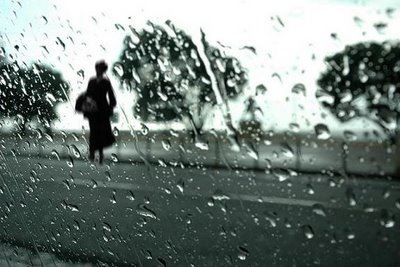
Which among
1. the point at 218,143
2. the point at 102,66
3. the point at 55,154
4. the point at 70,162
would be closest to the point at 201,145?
the point at 218,143

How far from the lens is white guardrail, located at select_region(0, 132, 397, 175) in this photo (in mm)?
1560

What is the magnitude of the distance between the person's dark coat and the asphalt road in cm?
13

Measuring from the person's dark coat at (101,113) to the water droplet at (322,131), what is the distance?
859 mm

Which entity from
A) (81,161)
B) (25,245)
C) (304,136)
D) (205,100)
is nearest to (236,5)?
(205,100)

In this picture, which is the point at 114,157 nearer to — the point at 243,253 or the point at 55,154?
the point at 55,154

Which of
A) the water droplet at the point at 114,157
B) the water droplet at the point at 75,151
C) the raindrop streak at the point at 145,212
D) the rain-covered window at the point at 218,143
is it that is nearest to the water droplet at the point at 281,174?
the rain-covered window at the point at 218,143

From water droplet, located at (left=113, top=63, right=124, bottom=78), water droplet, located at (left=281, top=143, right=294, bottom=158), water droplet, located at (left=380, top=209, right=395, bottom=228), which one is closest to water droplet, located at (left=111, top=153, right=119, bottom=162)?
water droplet, located at (left=113, top=63, right=124, bottom=78)

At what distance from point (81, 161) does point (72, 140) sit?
4.3 inches

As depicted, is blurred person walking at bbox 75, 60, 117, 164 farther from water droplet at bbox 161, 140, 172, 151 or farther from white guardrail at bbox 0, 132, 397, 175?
water droplet at bbox 161, 140, 172, 151

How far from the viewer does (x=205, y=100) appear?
1955 millimetres

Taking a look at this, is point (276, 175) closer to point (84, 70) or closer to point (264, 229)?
point (264, 229)

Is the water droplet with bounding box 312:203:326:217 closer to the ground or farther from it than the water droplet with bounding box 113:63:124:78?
closer to the ground

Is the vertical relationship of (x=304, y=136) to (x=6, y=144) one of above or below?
above

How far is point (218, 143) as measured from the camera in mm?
1919
